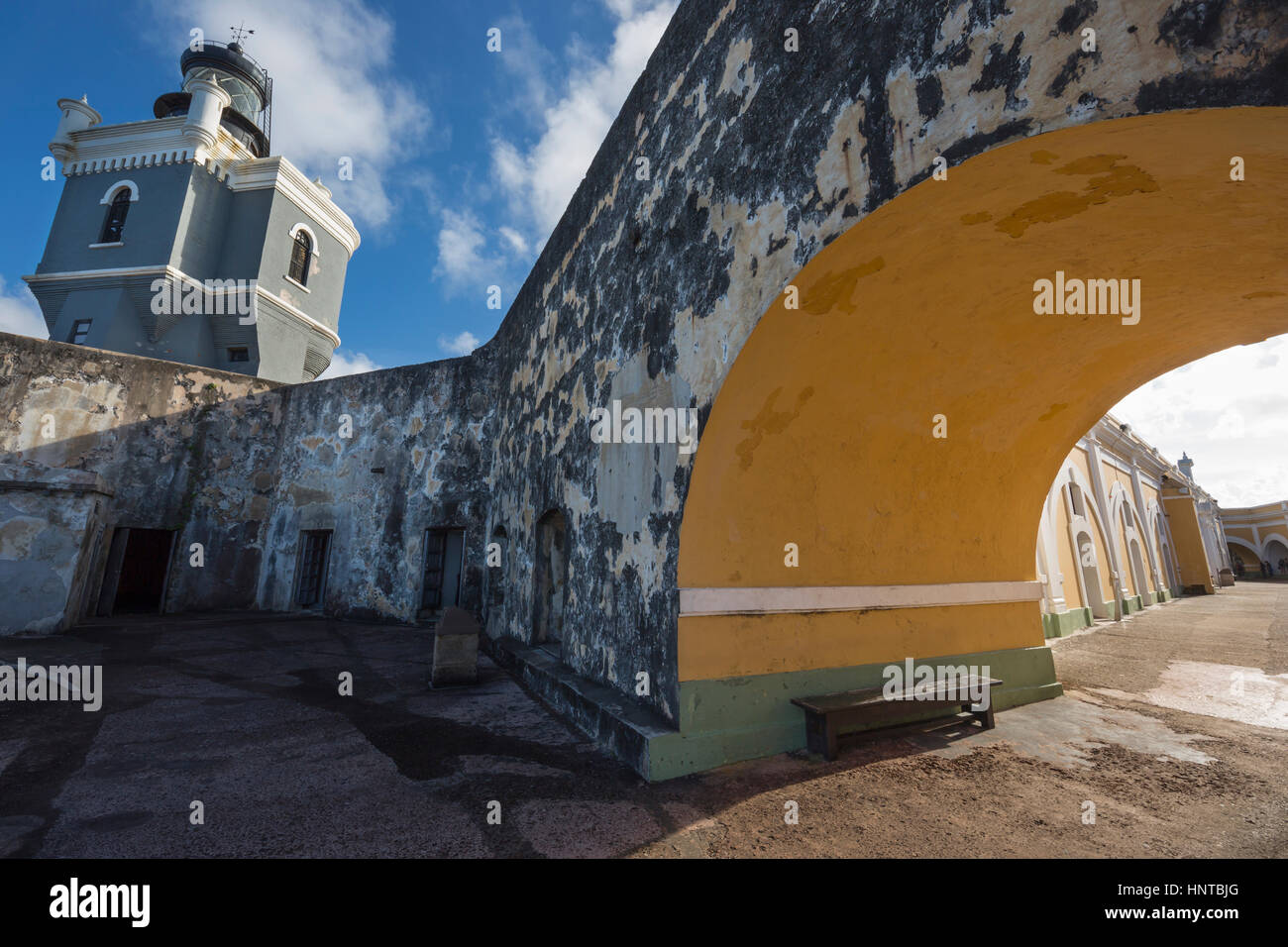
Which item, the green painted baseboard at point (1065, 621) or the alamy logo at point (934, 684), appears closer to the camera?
the alamy logo at point (934, 684)

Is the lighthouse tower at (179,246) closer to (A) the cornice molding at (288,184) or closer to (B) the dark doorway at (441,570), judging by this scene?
(A) the cornice molding at (288,184)

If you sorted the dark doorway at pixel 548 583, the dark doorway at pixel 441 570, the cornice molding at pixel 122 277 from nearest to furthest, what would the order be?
1. the dark doorway at pixel 548 583
2. the dark doorway at pixel 441 570
3. the cornice molding at pixel 122 277

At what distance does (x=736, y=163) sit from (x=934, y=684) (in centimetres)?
434

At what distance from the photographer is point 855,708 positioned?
394 centimetres

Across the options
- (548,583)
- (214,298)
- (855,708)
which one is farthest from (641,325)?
(214,298)

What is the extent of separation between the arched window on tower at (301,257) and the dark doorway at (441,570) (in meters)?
12.5

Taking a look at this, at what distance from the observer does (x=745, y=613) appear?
388 centimetres

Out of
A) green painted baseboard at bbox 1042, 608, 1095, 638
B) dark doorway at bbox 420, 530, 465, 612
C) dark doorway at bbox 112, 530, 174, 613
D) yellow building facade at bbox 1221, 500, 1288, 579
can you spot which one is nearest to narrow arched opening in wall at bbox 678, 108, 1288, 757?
green painted baseboard at bbox 1042, 608, 1095, 638

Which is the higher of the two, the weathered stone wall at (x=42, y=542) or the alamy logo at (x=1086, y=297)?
the alamy logo at (x=1086, y=297)

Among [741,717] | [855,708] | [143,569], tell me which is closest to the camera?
[741,717]

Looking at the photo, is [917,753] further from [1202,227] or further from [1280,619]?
[1280,619]

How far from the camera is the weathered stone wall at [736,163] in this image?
1677mm

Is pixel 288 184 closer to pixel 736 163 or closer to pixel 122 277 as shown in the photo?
pixel 122 277
